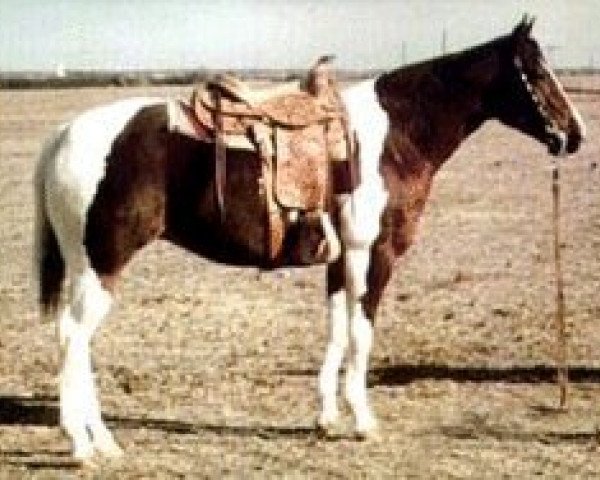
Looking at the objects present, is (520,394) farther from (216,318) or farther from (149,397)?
(216,318)

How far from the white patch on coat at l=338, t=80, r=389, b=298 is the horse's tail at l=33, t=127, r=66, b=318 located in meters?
1.71

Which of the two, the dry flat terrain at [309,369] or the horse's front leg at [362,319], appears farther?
the horse's front leg at [362,319]

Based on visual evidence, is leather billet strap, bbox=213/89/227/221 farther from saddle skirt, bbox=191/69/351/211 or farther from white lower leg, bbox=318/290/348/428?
white lower leg, bbox=318/290/348/428

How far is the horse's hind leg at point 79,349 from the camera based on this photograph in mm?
7051

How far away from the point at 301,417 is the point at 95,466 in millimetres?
1611

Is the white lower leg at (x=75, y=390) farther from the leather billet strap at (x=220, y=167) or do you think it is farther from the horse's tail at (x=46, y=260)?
the leather billet strap at (x=220, y=167)

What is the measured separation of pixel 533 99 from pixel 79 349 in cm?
313

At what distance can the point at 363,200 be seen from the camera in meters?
7.51

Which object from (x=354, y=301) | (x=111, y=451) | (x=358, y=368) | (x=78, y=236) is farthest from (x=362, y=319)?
(x=78, y=236)

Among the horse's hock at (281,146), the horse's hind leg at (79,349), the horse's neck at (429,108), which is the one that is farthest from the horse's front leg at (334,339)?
the horse's hind leg at (79,349)

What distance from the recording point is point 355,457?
7.24 m

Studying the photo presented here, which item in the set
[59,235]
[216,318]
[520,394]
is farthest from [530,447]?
[216,318]

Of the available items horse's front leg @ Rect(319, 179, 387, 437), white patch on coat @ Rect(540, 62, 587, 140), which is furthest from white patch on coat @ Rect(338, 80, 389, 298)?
white patch on coat @ Rect(540, 62, 587, 140)

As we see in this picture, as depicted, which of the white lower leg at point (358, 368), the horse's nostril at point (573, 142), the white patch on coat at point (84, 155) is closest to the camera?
the white patch on coat at point (84, 155)
